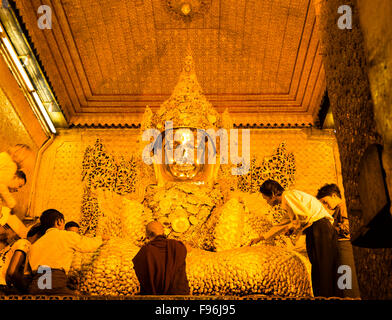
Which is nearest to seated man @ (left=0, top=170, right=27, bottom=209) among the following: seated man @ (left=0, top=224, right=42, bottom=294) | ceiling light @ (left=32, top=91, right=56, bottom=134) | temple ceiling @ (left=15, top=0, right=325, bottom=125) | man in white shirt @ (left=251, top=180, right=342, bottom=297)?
ceiling light @ (left=32, top=91, right=56, bottom=134)

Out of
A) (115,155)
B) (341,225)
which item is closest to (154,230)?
(341,225)

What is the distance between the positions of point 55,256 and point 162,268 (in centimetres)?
72

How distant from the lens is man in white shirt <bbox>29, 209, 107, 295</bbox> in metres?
2.89

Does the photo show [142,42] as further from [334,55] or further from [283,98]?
[334,55]

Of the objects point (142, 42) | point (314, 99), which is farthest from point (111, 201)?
point (314, 99)

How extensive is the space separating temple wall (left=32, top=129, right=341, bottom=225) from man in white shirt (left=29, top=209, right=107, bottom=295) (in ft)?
8.98

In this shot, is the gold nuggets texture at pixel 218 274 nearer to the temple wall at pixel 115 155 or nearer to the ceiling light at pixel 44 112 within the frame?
the temple wall at pixel 115 155

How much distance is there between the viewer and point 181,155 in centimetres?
471

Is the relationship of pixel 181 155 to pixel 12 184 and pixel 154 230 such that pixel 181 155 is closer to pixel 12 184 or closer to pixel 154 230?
pixel 154 230

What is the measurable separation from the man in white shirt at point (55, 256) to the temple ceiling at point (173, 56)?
9.62ft

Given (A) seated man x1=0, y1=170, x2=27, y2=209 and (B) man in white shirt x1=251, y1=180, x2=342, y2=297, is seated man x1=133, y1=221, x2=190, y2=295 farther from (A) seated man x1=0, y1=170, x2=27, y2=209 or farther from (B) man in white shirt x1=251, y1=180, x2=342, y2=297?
(A) seated man x1=0, y1=170, x2=27, y2=209

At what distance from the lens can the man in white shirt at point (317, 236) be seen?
123 inches

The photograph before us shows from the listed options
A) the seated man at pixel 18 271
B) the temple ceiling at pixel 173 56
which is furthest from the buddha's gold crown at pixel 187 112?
the seated man at pixel 18 271


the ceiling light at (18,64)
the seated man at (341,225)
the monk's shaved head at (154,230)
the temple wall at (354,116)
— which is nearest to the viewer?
the temple wall at (354,116)
